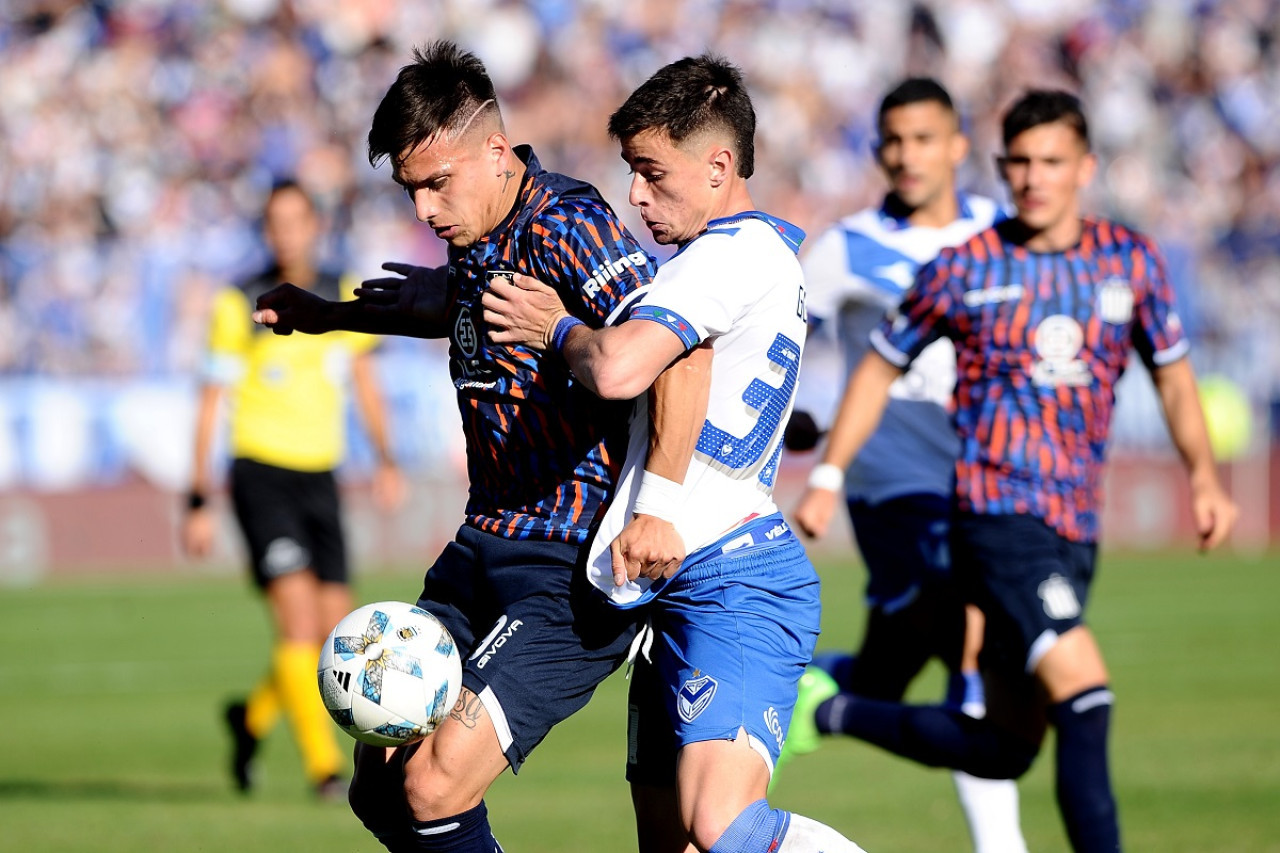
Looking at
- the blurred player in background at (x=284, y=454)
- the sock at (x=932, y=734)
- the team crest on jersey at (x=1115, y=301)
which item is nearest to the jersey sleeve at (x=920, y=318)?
the team crest on jersey at (x=1115, y=301)

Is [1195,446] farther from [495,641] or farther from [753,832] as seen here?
[495,641]

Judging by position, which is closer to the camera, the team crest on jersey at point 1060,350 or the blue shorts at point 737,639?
the blue shorts at point 737,639

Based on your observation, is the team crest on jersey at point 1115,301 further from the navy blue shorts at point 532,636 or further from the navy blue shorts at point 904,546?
the navy blue shorts at point 532,636

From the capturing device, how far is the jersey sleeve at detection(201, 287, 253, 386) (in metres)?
9.09

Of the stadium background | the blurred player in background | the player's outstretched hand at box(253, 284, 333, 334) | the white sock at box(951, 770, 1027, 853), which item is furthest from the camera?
the stadium background

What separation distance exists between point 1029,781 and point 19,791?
15.6ft

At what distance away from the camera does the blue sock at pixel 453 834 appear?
172 inches

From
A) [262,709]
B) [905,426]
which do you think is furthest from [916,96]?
[262,709]

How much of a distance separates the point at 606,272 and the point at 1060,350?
2.20 meters

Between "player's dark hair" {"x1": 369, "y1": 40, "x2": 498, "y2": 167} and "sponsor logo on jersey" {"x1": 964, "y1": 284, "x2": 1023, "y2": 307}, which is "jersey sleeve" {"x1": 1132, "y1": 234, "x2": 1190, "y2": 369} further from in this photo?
"player's dark hair" {"x1": 369, "y1": 40, "x2": 498, "y2": 167}

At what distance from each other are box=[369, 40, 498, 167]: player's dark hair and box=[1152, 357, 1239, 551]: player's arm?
9.11 ft

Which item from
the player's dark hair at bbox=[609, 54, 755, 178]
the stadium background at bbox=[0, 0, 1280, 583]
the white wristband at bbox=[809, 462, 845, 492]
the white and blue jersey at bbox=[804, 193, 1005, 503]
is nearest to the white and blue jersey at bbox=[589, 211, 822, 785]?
the player's dark hair at bbox=[609, 54, 755, 178]

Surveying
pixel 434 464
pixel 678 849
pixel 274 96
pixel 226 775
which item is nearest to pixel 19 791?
pixel 226 775

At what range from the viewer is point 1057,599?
5.70 metres
